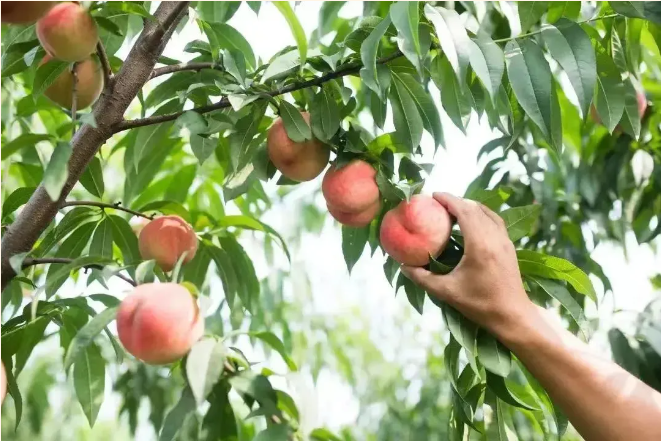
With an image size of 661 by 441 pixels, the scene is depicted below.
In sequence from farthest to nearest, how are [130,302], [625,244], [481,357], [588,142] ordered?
[588,142], [625,244], [481,357], [130,302]

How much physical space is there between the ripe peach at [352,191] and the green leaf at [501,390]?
0.20 metres

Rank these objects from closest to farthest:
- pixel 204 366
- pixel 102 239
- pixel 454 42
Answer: pixel 204 366, pixel 454 42, pixel 102 239

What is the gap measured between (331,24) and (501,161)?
402mm

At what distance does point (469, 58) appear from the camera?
24.7 inches

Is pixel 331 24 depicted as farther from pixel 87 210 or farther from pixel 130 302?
pixel 130 302

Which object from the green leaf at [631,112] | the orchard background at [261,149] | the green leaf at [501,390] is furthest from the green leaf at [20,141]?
the green leaf at [631,112]

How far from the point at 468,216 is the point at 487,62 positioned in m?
0.16

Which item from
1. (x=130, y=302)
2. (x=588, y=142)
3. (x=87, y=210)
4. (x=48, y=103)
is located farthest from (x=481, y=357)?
(x=588, y=142)

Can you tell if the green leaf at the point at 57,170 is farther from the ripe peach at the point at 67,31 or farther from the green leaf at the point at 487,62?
the green leaf at the point at 487,62

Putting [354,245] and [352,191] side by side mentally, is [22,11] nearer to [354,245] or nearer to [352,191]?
[352,191]

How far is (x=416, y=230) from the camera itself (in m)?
0.73

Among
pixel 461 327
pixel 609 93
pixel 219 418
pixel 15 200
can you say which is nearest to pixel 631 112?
pixel 609 93

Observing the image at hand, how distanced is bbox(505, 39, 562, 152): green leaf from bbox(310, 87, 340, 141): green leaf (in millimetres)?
169

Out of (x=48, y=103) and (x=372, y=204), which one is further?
(x=48, y=103)
